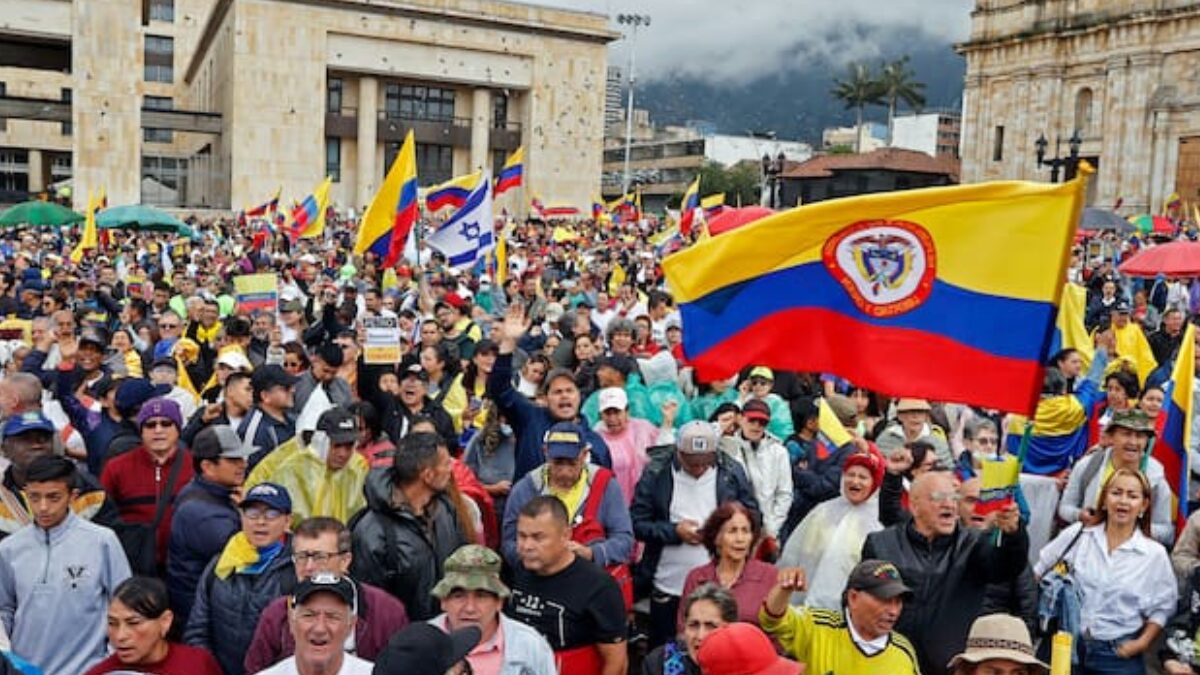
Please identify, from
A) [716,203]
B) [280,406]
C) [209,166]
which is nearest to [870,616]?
[280,406]

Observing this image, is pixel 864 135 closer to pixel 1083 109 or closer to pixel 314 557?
pixel 1083 109

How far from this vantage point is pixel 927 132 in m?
111

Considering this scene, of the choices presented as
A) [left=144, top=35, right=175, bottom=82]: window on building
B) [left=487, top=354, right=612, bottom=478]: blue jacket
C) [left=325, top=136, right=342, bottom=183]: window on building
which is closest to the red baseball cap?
[left=487, top=354, right=612, bottom=478]: blue jacket

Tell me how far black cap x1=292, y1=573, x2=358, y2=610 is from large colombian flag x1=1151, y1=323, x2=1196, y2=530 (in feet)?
13.4

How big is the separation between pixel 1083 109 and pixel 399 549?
53.8 m

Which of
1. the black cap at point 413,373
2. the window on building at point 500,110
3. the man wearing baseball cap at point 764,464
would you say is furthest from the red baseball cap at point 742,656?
the window on building at point 500,110

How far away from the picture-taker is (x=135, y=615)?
3.71 metres

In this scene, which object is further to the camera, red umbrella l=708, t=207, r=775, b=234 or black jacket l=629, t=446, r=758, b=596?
red umbrella l=708, t=207, r=775, b=234

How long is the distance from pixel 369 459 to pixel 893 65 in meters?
93.6

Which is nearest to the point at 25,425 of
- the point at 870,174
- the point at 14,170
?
the point at 870,174

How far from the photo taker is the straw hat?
3.49 meters

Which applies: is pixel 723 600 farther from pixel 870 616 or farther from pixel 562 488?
pixel 562 488

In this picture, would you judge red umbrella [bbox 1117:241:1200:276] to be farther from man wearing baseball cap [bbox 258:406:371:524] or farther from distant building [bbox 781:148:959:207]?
distant building [bbox 781:148:959:207]

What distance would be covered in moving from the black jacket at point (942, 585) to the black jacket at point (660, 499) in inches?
47.1
